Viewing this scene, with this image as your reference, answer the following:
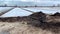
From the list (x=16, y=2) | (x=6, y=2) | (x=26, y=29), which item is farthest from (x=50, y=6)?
(x=26, y=29)

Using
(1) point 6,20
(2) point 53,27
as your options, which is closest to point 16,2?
(1) point 6,20

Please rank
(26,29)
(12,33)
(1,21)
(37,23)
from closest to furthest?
1. (12,33)
2. (26,29)
3. (37,23)
4. (1,21)

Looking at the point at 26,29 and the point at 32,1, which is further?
the point at 32,1

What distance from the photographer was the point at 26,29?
9.14 feet

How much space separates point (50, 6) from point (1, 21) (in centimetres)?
237

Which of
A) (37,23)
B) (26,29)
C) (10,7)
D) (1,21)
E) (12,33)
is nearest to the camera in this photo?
(12,33)

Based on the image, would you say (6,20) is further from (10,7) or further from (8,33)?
(10,7)

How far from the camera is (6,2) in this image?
204 inches

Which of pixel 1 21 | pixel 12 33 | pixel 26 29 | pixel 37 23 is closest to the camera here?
pixel 12 33

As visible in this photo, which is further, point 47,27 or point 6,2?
point 6,2

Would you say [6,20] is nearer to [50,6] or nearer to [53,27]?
[53,27]

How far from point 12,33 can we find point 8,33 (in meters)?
0.08

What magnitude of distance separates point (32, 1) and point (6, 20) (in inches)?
80.9

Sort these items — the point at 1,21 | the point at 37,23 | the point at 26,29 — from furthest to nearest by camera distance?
the point at 1,21 < the point at 37,23 < the point at 26,29
